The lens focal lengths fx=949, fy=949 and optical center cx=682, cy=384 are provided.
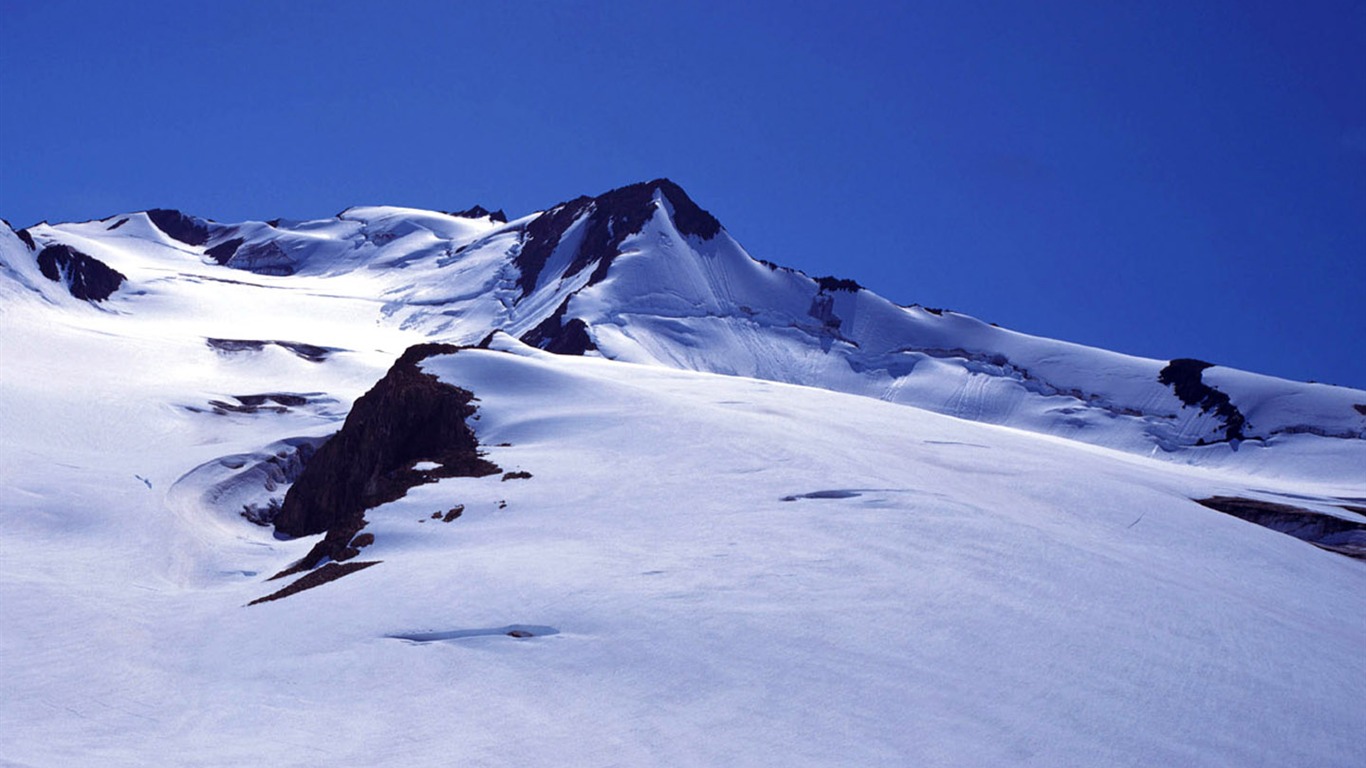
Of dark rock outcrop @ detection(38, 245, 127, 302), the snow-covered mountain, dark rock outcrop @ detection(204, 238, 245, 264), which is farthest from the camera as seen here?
dark rock outcrop @ detection(204, 238, 245, 264)

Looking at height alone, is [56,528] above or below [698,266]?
below

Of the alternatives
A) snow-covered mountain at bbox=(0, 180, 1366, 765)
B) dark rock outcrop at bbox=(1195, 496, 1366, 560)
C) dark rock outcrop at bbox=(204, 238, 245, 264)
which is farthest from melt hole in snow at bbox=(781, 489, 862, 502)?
dark rock outcrop at bbox=(204, 238, 245, 264)

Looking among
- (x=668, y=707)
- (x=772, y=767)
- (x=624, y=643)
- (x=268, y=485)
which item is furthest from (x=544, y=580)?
(x=268, y=485)

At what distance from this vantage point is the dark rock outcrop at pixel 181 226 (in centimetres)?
18450

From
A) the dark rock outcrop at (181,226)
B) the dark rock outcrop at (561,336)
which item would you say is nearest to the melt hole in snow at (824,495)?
the dark rock outcrop at (561,336)

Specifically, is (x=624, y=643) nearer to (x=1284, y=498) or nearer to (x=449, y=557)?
(x=449, y=557)

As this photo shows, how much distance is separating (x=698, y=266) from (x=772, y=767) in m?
104

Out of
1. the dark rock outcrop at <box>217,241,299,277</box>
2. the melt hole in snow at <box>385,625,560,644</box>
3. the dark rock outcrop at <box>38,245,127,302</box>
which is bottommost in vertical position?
the melt hole in snow at <box>385,625,560,644</box>

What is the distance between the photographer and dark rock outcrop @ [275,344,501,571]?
29.9 meters

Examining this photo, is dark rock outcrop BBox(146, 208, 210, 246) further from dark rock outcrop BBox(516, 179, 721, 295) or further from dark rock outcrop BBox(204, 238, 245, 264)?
dark rock outcrop BBox(516, 179, 721, 295)

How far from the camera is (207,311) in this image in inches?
4500

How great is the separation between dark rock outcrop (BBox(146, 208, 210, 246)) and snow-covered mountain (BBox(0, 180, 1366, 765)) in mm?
138003

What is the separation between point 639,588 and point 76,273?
112080mm

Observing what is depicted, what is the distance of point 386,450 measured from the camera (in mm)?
32688
